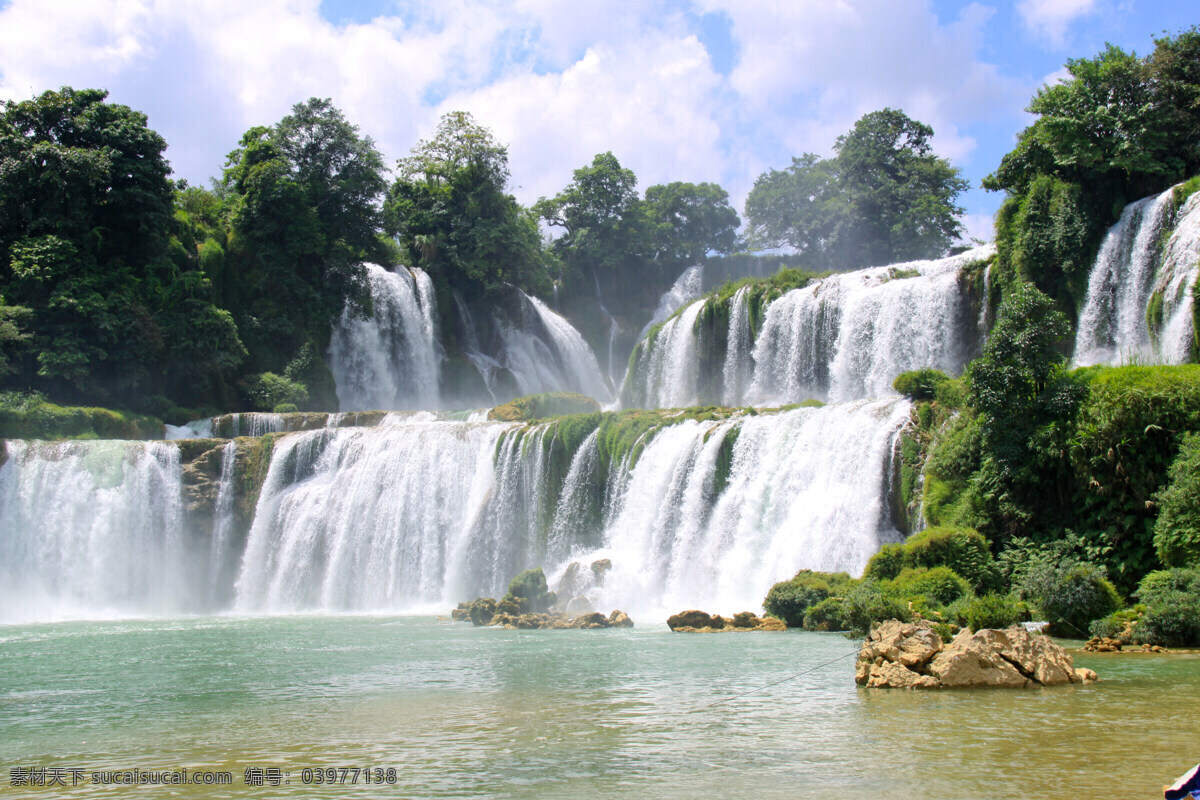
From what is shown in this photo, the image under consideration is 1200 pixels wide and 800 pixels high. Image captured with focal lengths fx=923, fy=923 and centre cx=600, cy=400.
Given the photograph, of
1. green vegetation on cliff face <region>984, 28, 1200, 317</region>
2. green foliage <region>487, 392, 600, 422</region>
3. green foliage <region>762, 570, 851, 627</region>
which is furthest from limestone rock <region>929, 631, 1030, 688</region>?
green foliage <region>487, 392, 600, 422</region>

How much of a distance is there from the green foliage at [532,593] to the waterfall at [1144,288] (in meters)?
15.0

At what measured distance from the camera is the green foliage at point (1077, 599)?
48.4 ft

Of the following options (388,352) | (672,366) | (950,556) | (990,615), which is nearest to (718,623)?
(950,556)

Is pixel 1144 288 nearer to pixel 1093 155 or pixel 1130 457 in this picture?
pixel 1093 155

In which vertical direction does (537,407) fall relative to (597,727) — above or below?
above

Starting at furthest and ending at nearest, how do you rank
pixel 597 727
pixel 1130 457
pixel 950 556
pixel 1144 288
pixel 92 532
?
pixel 92 532 → pixel 1144 288 → pixel 950 556 → pixel 1130 457 → pixel 597 727

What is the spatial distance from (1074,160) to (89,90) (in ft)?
130

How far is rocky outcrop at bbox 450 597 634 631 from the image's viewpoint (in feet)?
68.1

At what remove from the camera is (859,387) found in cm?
3033

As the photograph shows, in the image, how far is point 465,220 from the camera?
52.2 meters

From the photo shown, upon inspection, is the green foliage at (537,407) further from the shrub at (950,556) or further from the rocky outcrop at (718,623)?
the shrub at (950,556)

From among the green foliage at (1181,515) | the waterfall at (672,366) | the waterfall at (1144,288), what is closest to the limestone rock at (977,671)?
the green foliage at (1181,515)

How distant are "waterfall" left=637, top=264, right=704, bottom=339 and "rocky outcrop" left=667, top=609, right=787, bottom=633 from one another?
4384 centimetres

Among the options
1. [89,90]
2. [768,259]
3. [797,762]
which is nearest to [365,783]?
[797,762]
